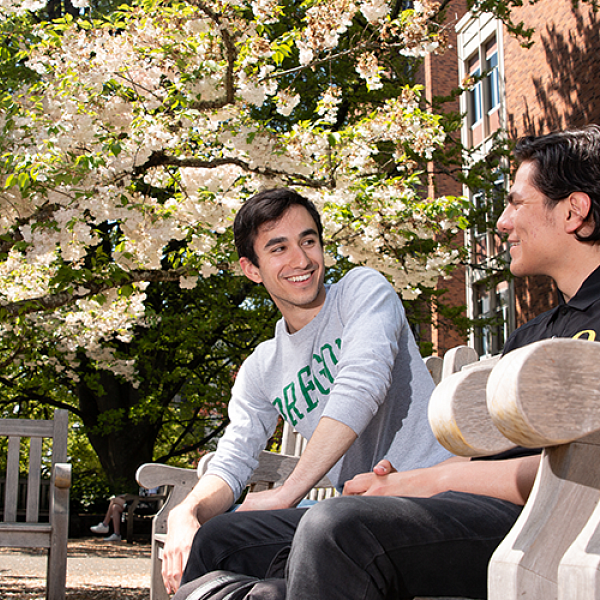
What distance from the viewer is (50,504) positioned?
394 cm

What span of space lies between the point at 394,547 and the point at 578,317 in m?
0.72

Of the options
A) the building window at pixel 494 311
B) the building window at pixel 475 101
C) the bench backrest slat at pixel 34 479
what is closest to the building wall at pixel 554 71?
the building window at pixel 475 101

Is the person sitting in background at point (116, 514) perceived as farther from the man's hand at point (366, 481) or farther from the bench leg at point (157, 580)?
the man's hand at point (366, 481)

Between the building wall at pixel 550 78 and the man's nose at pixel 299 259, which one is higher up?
the building wall at pixel 550 78

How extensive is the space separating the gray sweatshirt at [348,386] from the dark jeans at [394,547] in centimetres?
64

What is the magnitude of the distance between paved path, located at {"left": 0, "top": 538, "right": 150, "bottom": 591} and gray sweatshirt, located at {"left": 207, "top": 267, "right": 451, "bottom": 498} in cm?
506

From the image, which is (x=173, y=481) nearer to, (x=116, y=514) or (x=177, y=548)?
(x=177, y=548)

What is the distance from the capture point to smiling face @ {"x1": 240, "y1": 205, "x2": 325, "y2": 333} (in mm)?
2330

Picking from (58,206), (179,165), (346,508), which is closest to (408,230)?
(179,165)

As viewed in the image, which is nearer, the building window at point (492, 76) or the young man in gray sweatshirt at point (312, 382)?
the young man in gray sweatshirt at point (312, 382)

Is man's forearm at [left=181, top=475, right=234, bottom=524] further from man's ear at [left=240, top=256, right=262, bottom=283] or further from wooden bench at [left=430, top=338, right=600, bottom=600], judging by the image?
wooden bench at [left=430, top=338, right=600, bottom=600]

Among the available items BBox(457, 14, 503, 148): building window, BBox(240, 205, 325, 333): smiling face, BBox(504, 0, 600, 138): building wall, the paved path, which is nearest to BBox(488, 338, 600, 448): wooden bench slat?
BBox(240, 205, 325, 333): smiling face

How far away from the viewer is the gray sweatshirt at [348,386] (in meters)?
1.88

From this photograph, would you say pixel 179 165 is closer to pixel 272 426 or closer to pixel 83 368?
pixel 272 426
